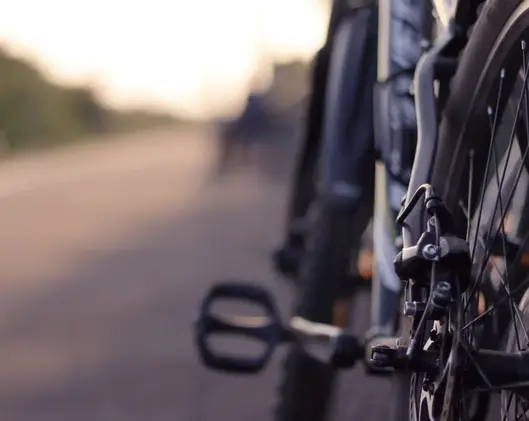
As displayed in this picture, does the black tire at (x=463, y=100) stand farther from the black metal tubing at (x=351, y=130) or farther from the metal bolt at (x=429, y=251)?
the black metal tubing at (x=351, y=130)

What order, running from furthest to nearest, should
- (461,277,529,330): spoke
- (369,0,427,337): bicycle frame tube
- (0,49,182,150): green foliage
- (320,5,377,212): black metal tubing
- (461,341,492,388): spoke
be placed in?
(0,49,182,150): green foliage → (320,5,377,212): black metal tubing → (369,0,427,337): bicycle frame tube → (461,277,529,330): spoke → (461,341,492,388): spoke

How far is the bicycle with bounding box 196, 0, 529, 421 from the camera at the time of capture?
1.99 metres

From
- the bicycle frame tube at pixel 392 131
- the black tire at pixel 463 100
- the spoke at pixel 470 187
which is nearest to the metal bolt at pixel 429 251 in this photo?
the spoke at pixel 470 187

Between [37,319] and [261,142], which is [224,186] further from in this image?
[37,319]

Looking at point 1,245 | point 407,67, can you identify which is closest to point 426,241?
point 407,67

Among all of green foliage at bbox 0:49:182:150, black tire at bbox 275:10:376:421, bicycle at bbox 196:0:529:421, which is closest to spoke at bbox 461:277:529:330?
bicycle at bbox 196:0:529:421

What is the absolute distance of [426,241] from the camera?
6.68ft

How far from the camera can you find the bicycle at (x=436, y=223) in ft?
6.54

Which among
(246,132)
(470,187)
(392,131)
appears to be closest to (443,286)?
(470,187)

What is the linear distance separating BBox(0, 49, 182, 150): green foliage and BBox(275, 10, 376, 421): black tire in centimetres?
3419

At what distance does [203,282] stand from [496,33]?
285 inches

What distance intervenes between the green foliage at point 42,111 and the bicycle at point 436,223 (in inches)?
1351

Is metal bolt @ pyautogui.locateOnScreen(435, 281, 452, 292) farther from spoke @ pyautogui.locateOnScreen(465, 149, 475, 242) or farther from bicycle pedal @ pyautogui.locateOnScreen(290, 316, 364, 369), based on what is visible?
bicycle pedal @ pyautogui.locateOnScreen(290, 316, 364, 369)

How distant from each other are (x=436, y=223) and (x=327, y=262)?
5.58 feet
